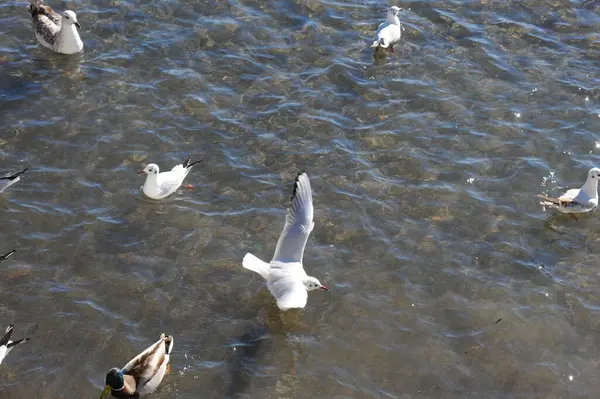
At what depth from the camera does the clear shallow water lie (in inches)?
379

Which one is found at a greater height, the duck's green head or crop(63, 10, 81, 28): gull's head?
crop(63, 10, 81, 28): gull's head

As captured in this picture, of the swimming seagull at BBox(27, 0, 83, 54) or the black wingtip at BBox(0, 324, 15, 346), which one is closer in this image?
the black wingtip at BBox(0, 324, 15, 346)

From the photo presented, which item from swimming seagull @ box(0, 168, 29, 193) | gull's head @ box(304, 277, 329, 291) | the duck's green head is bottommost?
gull's head @ box(304, 277, 329, 291)

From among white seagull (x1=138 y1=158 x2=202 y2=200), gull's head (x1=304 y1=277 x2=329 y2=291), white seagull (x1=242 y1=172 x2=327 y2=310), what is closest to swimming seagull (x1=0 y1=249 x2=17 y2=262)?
white seagull (x1=138 y1=158 x2=202 y2=200)

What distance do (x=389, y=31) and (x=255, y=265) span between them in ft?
22.1

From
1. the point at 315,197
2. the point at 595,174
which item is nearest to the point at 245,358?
the point at 315,197

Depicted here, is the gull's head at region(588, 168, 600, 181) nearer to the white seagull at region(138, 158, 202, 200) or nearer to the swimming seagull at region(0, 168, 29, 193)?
the white seagull at region(138, 158, 202, 200)

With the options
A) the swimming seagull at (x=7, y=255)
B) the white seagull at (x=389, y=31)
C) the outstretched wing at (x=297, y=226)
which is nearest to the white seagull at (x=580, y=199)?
the outstretched wing at (x=297, y=226)

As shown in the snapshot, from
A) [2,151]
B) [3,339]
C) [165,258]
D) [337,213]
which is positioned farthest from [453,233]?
[2,151]

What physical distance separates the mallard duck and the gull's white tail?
5.64ft

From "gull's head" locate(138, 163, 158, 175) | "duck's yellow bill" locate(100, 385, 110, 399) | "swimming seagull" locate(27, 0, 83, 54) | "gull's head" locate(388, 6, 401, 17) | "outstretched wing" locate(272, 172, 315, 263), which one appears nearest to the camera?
"duck's yellow bill" locate(100, 385, 110, 399)

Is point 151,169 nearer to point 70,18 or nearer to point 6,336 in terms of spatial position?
point 6,336

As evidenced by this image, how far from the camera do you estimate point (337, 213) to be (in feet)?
38.4

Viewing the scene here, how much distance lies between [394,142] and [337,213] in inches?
81.5
